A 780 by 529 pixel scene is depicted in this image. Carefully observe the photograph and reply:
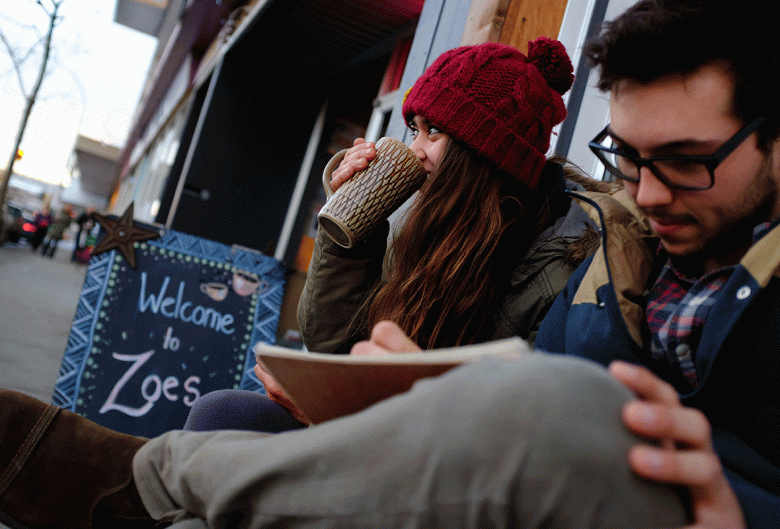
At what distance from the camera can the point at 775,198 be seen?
0.86m

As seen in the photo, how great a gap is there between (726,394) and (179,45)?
11.5m

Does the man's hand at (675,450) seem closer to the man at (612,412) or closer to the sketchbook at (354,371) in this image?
the man at (612,412)

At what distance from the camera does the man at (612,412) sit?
48 cm

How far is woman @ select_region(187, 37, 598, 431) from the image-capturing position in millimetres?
1317

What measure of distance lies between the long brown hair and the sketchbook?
63cm

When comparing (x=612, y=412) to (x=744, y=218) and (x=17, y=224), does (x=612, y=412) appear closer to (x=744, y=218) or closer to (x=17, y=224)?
(x=744, y=218)

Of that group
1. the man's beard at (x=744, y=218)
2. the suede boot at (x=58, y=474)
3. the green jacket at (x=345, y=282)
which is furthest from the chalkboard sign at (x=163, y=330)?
the man's beard at (x=744, y=218)

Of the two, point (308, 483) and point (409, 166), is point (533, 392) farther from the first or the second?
point (409, 166)

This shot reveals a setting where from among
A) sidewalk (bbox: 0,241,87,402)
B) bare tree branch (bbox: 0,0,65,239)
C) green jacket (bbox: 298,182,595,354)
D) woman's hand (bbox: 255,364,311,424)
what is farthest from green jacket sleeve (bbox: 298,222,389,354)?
bare tree branch (bbox: 0,0,65,239)

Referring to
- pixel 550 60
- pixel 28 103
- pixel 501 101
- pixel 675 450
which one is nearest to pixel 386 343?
pixel 675 450

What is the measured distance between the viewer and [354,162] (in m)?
1.31

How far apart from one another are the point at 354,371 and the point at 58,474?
1.99 feet

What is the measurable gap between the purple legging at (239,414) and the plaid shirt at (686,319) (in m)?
0.88

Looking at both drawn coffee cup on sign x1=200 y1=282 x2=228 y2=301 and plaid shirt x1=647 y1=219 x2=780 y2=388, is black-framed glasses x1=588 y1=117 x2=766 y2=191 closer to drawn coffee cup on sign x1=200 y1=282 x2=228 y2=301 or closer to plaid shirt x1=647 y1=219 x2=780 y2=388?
plaid shirt x1=647 y1=219 x2=780 y2=388
